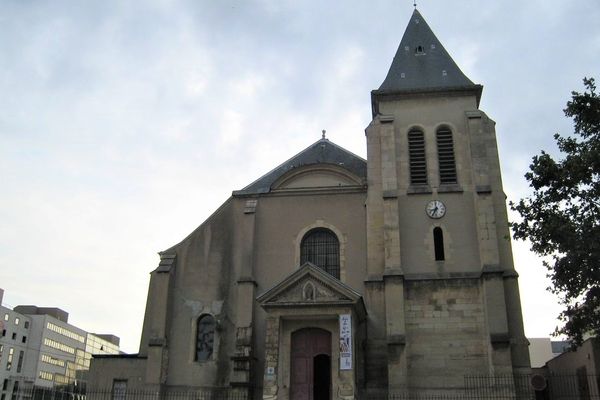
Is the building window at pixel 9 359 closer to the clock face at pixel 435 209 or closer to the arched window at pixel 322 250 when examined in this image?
the arched window at pixel 322 250

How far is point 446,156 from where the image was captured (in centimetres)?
2519

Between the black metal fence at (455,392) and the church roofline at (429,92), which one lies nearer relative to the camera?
the black metal fence at (455,392)

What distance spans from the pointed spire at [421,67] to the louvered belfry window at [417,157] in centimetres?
211

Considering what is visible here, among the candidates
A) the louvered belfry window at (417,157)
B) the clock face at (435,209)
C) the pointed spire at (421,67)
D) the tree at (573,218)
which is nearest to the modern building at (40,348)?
the pointed spire at (421,67)

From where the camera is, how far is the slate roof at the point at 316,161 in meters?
26.4

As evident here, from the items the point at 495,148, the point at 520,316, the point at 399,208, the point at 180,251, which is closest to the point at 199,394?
the point at 180,251

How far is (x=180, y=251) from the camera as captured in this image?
25547 mm

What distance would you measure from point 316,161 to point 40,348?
68.9m

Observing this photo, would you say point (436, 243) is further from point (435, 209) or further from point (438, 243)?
point (435, 209)

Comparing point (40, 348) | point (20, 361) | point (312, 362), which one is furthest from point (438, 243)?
point (40, 348)

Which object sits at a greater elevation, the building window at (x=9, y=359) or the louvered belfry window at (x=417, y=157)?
the louvered belfry window at (x=417, y=157)

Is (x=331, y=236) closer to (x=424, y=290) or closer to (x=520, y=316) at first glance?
(x=424, y=290)

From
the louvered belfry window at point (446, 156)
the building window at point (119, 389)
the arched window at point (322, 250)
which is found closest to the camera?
the building window at point (119, 389)

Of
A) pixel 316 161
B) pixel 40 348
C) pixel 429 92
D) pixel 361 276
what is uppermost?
pixel 429 92
